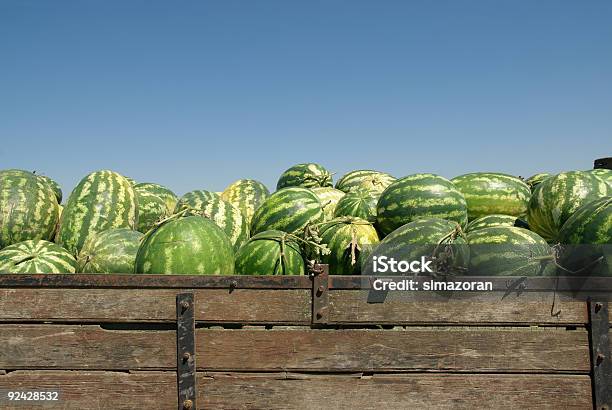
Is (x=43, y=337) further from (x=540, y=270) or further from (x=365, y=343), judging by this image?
(x=540, y=270)

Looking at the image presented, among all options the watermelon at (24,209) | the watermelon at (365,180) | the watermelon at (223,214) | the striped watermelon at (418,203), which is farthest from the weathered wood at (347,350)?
the watermelon at (24,209)

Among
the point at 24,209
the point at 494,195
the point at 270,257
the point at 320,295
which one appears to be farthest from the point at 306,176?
the point at 320,295

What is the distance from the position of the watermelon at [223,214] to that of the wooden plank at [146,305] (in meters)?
1.99

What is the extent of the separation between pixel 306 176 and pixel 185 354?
485 cm

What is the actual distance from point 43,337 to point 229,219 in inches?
97.2

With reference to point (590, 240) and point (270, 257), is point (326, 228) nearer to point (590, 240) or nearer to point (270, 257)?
point (270, 257)

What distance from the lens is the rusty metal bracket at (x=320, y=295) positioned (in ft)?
9.63

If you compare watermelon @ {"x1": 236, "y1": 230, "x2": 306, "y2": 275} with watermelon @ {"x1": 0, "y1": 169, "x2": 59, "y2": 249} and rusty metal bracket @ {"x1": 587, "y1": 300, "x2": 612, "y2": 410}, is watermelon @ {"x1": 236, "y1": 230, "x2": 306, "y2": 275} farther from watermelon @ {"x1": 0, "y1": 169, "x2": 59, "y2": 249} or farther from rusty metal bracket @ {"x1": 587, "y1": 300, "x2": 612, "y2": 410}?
watermelon @ {"x1": 0, "y1": 169, "x2": 59, "y2": 249}

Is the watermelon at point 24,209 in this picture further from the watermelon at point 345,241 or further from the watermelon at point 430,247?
Answer: the watermelon at point 430,247

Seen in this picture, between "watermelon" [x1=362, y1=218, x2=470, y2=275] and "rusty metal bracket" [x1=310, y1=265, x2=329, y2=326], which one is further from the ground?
"watermelon" [x1=362, y1=218, x2=470, y2=275]

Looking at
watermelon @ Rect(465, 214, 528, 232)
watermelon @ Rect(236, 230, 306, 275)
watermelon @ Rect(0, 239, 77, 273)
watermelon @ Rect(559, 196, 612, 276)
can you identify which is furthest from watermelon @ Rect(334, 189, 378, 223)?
watermelon @ Rect(0, 239, 77, 273)

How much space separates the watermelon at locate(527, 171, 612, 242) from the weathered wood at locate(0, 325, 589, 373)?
1.55 m

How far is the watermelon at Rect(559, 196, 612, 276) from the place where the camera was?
10.6ft

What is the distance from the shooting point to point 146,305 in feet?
9.80
